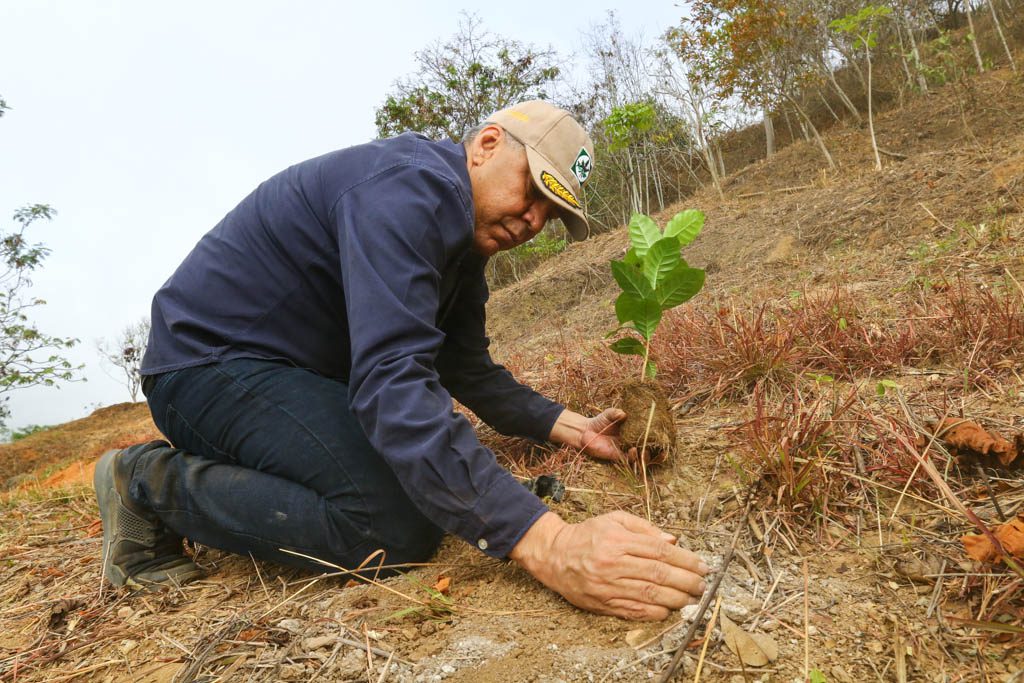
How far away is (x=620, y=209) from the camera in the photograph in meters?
18.5

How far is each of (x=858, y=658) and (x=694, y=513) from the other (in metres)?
0.60

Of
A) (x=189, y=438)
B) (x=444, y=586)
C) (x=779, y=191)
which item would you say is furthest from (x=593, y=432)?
(x=779, y=191)

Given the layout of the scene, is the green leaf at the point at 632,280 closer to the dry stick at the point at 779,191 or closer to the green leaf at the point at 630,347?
the green leaf at the point at 630,347

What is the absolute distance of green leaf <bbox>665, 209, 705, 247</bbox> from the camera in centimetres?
230

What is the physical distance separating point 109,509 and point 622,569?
181cm

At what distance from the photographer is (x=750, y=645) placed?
122 cm

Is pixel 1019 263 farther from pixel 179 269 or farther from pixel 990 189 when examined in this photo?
pixel 179 269

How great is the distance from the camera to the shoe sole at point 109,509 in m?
2.08

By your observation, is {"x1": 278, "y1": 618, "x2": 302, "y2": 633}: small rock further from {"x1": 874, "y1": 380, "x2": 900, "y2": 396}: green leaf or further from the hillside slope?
{"x1": 874, "y1": 380, "x2": 900, "y2": 396}: green leaf

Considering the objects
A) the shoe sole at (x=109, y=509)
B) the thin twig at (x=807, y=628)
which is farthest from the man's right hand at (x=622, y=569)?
the shoe sole at (x=109, y=509)

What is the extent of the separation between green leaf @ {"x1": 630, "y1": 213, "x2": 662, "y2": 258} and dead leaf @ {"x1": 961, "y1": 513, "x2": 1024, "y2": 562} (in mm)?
1374

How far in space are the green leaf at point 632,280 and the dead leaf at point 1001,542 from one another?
1268mm

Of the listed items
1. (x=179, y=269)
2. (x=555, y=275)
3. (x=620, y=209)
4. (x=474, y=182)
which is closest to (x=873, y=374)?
(x=474, y=182)

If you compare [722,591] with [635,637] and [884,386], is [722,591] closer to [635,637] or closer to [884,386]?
[635,637]
